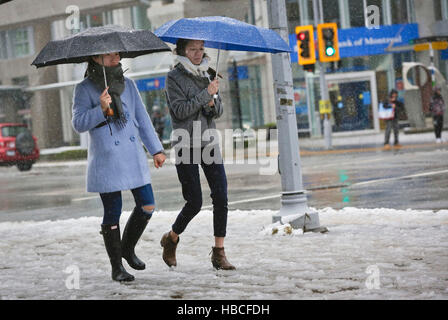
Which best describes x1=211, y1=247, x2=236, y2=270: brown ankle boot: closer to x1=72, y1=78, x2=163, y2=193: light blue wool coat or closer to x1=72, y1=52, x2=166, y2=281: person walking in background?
x1=72, y1=52, x2=166, y2=281: person walking in background

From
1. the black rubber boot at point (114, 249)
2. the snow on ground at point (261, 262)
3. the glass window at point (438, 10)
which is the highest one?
the glass window at point (438, 10)

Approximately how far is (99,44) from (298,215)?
11.5 feet

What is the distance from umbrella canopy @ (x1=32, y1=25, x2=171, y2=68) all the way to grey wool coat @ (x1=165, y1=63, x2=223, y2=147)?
447mm

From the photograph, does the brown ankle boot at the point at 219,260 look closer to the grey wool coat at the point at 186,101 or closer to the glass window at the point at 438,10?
the grey wool coat at the point at 186,101

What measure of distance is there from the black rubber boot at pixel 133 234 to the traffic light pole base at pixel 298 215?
250 centimetres

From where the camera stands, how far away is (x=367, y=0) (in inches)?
1583

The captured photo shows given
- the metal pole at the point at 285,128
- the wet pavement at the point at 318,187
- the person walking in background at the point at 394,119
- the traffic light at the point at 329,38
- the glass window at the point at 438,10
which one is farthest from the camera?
the glass window at the point at 438,10

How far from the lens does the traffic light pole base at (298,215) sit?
8875mm

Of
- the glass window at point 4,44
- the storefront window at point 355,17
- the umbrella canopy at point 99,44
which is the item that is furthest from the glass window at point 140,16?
the umbrella canopy at point 99,44

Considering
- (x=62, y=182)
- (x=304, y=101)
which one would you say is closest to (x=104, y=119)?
(x=62, y=182)
